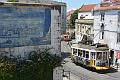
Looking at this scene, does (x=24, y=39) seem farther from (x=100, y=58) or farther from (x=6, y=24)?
(x=100, y=58)

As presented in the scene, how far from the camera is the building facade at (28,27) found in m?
16.9

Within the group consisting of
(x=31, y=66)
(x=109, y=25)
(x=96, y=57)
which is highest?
→ (x=109, y=25)

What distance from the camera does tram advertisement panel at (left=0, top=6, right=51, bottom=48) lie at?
55.5 feet

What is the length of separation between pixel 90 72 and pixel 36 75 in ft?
51.3

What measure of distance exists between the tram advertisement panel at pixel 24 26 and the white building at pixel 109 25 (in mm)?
19451

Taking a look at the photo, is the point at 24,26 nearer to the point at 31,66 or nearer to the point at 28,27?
the point at 28,27

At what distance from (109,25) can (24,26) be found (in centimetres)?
2215

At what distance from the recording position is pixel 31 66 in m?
17.4

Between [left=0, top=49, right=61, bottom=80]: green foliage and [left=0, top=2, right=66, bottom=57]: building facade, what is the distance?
1.44ft

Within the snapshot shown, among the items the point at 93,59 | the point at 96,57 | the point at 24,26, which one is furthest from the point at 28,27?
the point at 93,59

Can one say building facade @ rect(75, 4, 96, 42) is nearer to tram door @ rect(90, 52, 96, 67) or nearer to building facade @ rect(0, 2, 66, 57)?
tram door @ rect(90, 52, 96, 67)

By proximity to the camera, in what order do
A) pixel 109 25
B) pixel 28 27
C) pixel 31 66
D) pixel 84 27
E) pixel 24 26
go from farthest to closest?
1. pixel 84 27
2. pixel 109 25
3. pixel 28 27
4. pixel 24 26
5. pixel 31 66

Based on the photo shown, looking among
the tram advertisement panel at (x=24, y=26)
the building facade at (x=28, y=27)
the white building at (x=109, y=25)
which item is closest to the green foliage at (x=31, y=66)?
the building facade at (x=28, y=27)

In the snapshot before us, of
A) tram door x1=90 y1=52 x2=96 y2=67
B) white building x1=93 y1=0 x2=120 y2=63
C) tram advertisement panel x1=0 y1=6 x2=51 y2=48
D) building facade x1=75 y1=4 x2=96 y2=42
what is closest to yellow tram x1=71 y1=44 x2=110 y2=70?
tram door x1=90 y1=52 x2=96 y2=67
